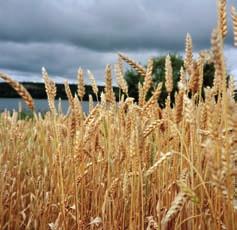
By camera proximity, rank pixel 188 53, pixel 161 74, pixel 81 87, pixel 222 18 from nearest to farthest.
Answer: pixel 222 18 → pixel 188 53 → pixel 81 87 → pixel 161 74

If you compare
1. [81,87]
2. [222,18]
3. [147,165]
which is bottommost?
[147,165]

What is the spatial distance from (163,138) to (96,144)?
262 mm

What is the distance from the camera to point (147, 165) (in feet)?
5.49

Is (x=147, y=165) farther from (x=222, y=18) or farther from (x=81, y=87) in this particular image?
(x=222, y=18)

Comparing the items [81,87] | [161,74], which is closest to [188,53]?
[81,87]

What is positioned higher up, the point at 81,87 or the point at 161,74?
the point at 161,74

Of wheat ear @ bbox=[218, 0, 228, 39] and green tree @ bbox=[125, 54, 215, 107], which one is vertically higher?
green tree @ bbox=[125, 54, 215, 107]

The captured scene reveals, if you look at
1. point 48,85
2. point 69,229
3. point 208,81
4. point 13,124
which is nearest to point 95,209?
point 69,229

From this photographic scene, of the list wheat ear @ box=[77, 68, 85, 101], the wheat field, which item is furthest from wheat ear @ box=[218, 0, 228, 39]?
wheat ear @ box=[77, 68, 85, 101]

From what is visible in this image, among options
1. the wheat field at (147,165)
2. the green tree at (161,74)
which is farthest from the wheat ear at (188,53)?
the green tree at (161,74)

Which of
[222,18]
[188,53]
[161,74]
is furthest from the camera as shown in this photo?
[161,74]

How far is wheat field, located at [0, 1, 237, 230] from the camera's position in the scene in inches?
40.6

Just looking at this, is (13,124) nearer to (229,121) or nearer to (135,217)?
(135,217)

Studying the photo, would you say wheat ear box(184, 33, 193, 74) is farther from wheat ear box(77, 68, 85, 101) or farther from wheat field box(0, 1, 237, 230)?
wheat ear box(77, 68, 85, 101)
